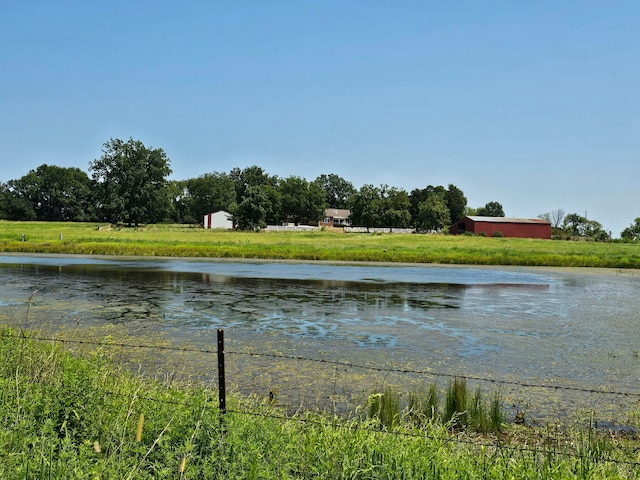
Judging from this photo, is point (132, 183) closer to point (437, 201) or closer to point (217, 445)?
point (437, 201)

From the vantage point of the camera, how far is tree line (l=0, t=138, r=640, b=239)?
9831 cm

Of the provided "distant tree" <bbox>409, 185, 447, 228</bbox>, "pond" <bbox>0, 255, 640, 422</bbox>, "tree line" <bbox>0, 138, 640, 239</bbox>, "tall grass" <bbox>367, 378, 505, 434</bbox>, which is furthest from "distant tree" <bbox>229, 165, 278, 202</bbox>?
"tall grass" <bbox>367, 378, 505, 434</bbox>

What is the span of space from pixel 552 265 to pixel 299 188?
3378 inches

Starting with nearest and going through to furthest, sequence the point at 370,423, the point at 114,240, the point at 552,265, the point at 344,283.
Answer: the point at 370,423
the point at 344,283
the point at 552,265
the point at 114,240

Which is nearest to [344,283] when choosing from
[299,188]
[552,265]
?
[552,265]

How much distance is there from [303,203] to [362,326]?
349 feet

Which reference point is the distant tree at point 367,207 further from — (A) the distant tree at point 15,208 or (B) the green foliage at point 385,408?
(B) the green foliage at point 385,408

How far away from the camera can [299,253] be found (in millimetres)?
44062

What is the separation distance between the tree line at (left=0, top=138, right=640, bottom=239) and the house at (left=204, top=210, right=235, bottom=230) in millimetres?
2434

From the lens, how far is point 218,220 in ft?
370

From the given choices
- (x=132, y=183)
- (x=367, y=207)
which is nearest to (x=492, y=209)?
(x=367, y=207)

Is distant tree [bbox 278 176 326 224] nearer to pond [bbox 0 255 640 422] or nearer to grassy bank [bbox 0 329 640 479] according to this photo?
pond [bbox 0 255 640 422]

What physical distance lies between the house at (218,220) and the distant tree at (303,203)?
13.5 m

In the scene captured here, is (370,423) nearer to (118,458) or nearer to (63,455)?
(118,458)
